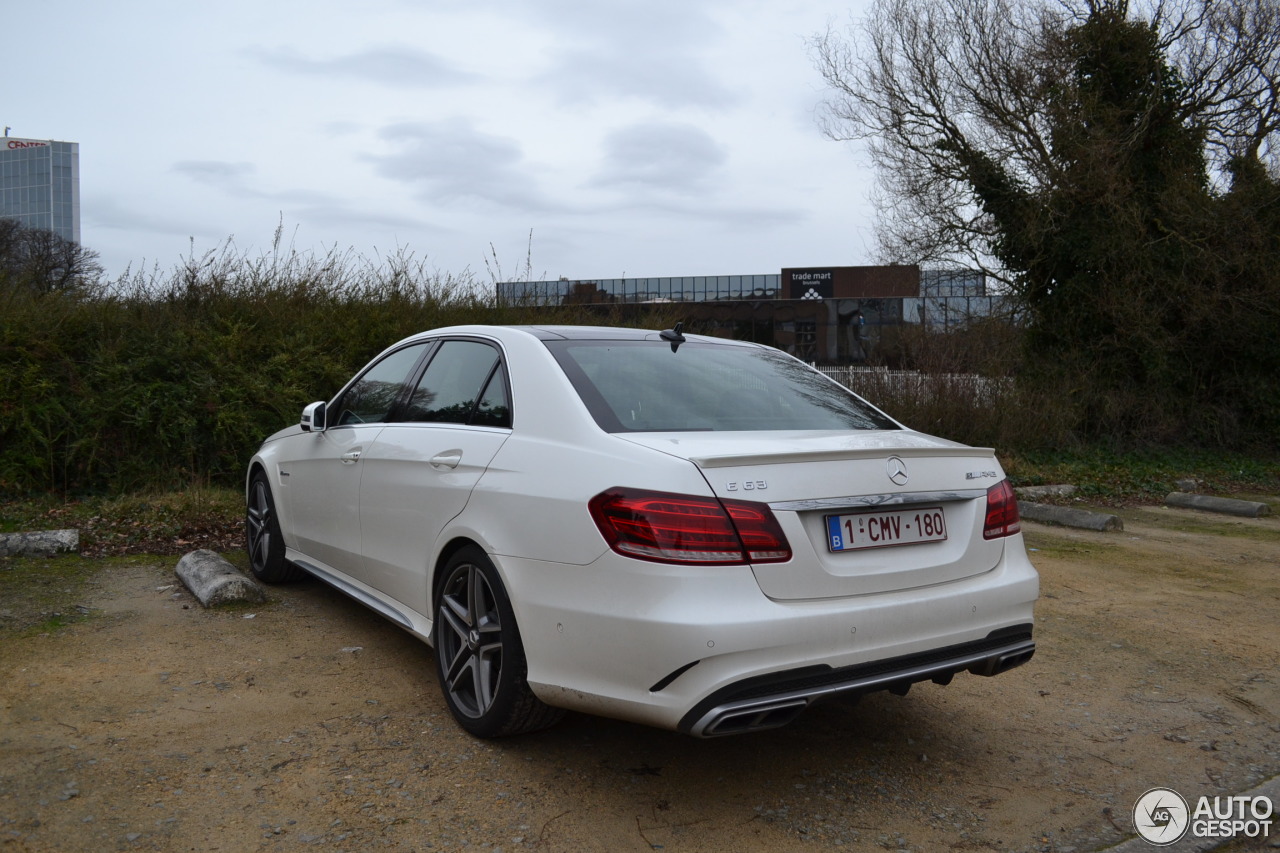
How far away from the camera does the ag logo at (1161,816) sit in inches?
Answer: 119

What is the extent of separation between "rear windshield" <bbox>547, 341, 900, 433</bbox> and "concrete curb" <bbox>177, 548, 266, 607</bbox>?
2872 mm

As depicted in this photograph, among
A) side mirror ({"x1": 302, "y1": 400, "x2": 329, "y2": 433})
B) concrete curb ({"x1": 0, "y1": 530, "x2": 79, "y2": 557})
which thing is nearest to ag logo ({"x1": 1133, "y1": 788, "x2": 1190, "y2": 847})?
side mirror ({"x1": 302, "y1": 400, "x2": 329, "y2": 433})

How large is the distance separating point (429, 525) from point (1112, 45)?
17.1 m

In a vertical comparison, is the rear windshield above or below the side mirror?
above

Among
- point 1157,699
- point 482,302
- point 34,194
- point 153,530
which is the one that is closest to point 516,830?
point 1157,699

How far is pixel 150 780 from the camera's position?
131 inches

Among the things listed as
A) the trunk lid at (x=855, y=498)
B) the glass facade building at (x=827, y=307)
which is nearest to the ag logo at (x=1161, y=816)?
the trunk lid at (x=855, y=498)

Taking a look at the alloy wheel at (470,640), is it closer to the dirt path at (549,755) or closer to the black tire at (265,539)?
the dirt path at (549,755)

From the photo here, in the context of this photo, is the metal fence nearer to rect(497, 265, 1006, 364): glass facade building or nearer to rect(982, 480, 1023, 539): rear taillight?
rect(497, 265, 1006, 364): glass facade building

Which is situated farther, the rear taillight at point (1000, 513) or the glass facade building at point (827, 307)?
the glass facade building at point (827, 307)

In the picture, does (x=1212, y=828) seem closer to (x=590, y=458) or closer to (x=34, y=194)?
(x=590, y=458)

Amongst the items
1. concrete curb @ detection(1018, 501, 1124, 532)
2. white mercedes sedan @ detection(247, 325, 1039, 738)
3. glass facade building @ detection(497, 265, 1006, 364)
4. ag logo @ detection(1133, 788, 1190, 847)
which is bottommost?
ag logo @ detection(1133, 788, 1190, 847)

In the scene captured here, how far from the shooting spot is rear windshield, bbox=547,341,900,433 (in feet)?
11.7

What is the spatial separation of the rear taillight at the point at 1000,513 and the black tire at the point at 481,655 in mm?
1665
